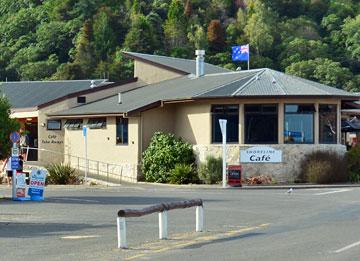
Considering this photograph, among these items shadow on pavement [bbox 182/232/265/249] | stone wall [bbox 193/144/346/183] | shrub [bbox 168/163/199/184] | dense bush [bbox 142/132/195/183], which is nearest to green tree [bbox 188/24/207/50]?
dense bush [bbox 142/132/195/183]

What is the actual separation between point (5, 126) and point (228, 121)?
1316 centimetres

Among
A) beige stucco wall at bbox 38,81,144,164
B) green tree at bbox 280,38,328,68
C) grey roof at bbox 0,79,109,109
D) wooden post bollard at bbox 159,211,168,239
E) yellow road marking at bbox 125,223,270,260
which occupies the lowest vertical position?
yellow road marking at bbox 125,223,270,260

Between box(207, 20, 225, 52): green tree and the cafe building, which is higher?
box(207, 20, 225, 52): green tree

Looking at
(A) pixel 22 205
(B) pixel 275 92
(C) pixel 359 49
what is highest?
(C) pixel 359 49

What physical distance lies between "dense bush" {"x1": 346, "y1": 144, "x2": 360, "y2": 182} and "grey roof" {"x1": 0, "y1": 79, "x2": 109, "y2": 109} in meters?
25.6

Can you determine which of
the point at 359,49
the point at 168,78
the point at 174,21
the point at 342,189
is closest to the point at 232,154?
the point at 342,189

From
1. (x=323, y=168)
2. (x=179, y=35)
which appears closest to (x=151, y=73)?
(x=323, y=168)

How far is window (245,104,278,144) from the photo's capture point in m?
40.2

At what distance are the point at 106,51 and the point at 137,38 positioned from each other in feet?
22.7

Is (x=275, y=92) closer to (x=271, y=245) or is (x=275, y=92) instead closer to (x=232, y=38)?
(x=271, y=245)

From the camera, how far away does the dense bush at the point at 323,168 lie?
3950 centimetres

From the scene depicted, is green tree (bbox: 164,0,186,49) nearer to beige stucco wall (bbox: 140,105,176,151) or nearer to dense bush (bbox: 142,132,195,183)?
beige stucco wall (bbox: 140,105,176,151)

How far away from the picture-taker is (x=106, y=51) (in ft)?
399

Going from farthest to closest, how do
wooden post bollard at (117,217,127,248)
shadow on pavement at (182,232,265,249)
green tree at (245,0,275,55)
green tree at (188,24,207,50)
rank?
green tree at (188,24,207,50)
green tree at (245,0,275,55)
shadow on pavement at (182,232,265,249)
wooden post bollard at (117,217,127,248)
